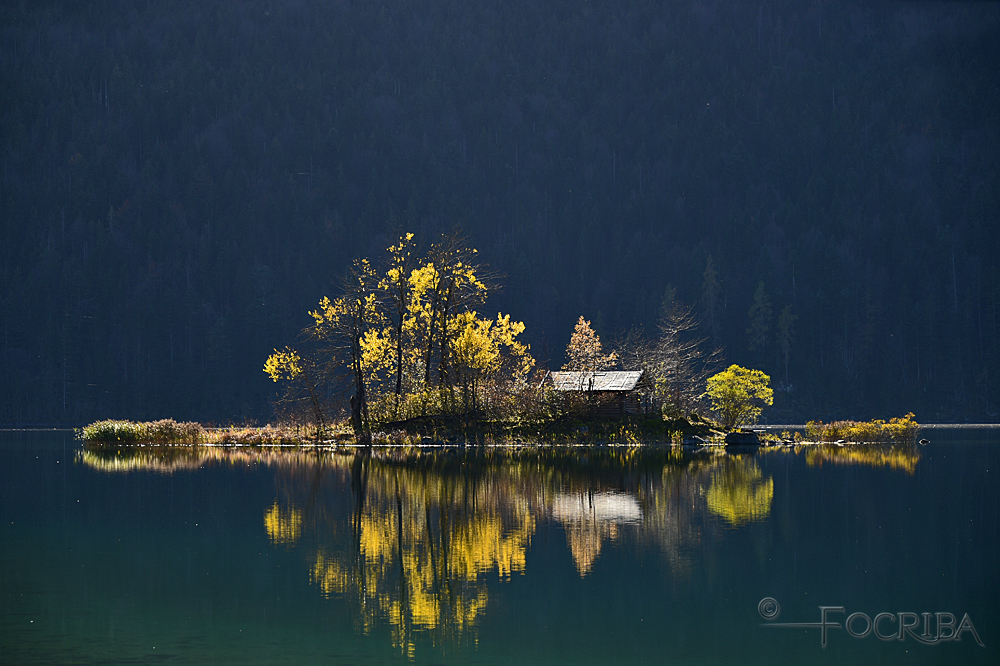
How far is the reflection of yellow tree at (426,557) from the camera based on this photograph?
18.1 m

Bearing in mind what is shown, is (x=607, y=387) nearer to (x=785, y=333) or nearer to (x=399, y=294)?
(x=399, y=294)

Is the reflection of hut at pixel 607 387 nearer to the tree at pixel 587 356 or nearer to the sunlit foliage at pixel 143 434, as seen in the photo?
the tree at pixel 587 356

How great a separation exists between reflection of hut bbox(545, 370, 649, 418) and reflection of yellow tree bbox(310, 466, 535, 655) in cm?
3324

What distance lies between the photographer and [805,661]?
15.7 meters

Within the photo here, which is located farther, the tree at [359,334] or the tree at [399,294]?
the tree at [399,294]

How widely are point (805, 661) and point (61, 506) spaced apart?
25573 mm

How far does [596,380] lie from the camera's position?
229ft

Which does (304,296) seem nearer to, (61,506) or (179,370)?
(179,370)

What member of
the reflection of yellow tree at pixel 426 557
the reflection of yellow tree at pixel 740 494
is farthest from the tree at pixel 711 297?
the reflection of yellow tree at pixel 426 557

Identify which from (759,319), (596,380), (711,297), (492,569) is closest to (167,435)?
(596,380)

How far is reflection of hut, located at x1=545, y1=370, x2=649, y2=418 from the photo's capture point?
67.5m

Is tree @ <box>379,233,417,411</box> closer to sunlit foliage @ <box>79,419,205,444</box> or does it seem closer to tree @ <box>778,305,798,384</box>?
sunlit foliage @ <box>79,419,205,444</box>

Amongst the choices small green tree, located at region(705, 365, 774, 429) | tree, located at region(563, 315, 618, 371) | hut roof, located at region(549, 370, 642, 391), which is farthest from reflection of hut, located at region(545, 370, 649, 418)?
small green tree, located at region(705, 365, 774, 429)
